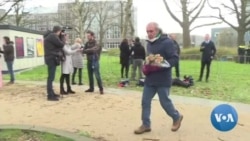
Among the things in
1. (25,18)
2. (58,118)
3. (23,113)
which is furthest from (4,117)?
(25,18)

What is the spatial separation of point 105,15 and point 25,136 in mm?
66532

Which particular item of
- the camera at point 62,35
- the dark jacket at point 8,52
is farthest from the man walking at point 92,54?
the dark jacket at point 8,52

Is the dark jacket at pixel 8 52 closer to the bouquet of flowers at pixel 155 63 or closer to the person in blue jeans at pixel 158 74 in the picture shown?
the person in blue jeans at pixel 158 74

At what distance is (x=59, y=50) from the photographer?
10680 mm

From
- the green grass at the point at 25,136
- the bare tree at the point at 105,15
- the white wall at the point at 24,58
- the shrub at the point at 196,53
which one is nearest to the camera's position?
the green grass at the point at 25,136

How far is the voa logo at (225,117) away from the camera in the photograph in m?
5.63

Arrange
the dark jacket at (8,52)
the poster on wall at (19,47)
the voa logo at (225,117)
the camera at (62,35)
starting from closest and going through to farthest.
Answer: the voa logo at (225,117), the camera at (62,35), the dark jacket at (8,52), the poster on wall at (19,47)

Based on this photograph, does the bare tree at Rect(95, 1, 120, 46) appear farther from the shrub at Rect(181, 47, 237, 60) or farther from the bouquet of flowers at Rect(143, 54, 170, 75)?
the bouquet of flowers at Rect(143, 54, 170, 75)

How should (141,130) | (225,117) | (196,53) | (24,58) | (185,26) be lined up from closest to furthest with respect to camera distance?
1. (225,117)
2. (141,130)
3. (24,58)
4. (196,53)
5. (185,26)

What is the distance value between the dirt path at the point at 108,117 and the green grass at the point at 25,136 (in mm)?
746

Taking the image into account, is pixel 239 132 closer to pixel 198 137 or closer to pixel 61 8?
pixel 198 137

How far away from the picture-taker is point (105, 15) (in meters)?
72.4

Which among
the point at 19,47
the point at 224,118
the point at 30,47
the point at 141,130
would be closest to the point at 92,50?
the point at 141,130

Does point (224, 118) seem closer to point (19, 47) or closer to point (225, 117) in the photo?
point (225, 117)
